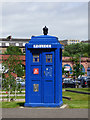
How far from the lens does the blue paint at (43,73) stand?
13805 mm

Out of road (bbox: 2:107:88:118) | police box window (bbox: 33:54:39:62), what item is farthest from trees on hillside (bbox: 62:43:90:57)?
road (bbox: 2:107:88:118)

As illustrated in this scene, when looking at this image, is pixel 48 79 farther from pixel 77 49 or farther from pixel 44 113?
pixel 77 49

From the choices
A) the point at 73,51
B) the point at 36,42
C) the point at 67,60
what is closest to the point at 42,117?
the point at 36,42

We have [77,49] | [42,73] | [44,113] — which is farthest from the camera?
[77,49]

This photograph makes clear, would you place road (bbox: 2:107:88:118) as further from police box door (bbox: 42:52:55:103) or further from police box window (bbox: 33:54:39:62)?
police box window (bbox: 33:54:39:62)

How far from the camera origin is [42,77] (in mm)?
13852

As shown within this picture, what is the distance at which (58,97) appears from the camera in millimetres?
13820

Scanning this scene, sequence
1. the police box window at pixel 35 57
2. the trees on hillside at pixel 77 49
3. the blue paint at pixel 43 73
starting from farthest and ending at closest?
the trees on hillside at pixel 77 49, the police box window at pixel 35 57, the blue paint at pixel 43 73

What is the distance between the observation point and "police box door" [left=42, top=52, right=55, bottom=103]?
1384 centimetres

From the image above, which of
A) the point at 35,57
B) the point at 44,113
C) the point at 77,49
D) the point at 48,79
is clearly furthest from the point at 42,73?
the point at 77,49

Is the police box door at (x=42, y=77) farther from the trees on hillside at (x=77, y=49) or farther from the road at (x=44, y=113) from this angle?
the trees on hillside at (x=77, y=49)

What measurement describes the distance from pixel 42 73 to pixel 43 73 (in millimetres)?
41

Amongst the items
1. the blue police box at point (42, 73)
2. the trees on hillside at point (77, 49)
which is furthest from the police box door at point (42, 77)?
the trees on hillside at point (77, 49)

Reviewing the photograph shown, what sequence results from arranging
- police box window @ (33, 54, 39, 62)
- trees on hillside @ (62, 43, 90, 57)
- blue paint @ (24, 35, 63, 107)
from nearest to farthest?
blue paint @ (24, 35, 63, 107)
police box window @ (33, 54, 39, 62)
trees on hillside @ (62, 43, 90, 57)
